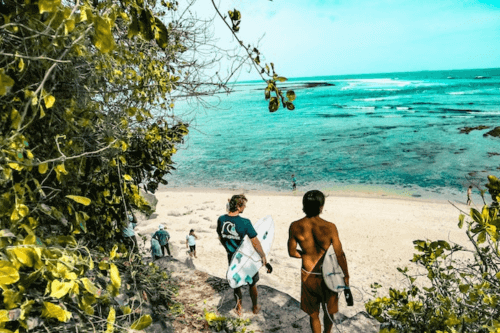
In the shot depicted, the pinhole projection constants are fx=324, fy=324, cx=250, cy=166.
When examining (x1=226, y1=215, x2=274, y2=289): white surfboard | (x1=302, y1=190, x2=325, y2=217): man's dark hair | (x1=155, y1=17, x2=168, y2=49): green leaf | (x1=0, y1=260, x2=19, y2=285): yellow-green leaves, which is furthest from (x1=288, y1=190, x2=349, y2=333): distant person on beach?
(x1=0, y1=260, x2=19, y2=285): yellow-green leaves

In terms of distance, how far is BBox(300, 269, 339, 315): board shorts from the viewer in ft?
11.7

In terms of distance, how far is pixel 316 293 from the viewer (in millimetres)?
3619

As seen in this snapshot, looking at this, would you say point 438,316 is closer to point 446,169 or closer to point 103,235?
point 103,235

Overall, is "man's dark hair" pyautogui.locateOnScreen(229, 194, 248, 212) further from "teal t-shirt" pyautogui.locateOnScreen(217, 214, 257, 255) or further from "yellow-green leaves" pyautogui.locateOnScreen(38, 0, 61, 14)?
"yellow-green leaves" pyautogui.locateOnScreen(38, 0, 61, 14)

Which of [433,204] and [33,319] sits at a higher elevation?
[33,319]

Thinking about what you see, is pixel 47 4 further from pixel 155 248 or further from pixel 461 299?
pixel 155 248

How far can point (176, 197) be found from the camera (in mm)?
20000

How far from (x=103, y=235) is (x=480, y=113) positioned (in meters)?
52.8

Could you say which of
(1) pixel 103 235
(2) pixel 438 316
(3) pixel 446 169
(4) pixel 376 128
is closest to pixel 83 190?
(1) pixel 103 235

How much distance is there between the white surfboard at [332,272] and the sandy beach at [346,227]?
8.74ft

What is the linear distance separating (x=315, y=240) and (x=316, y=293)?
60 centimetres

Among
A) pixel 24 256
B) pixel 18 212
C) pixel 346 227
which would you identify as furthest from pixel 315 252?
pixel 346 227

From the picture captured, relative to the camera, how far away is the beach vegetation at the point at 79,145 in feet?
4.20

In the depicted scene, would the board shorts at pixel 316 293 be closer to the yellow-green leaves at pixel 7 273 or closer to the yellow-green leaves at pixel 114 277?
the yellow-green leaves at pixel 114 277
